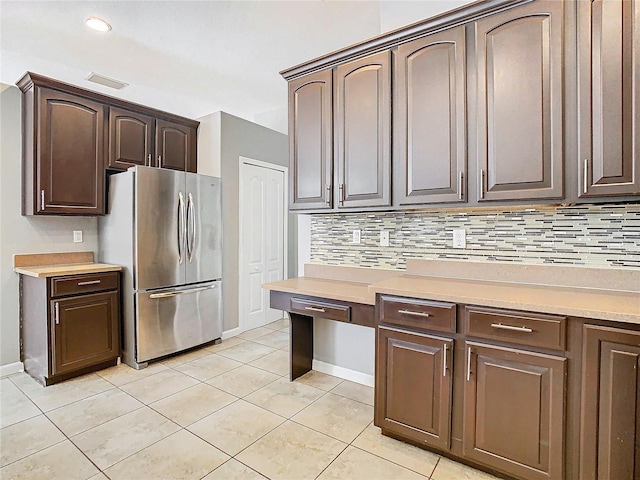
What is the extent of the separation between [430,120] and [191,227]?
2444 mm

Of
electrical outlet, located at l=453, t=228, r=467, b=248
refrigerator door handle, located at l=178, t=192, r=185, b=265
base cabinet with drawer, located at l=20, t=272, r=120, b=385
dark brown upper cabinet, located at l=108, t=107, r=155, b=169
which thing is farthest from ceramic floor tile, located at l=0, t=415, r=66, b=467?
electrical outlet, located at l=453, t=228, r=467, b=248

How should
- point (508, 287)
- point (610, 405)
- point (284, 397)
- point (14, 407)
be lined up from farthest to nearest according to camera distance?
point (284, 397) → point (14, 407) → point (508, 287) → point (610, 405)

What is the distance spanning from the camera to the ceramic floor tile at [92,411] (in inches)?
85.7

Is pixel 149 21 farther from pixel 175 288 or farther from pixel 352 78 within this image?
pixel 175 288

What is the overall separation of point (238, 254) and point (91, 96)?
2078 millimetres

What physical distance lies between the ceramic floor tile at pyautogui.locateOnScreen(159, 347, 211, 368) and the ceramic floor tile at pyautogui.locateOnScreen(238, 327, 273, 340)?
0.51 metres

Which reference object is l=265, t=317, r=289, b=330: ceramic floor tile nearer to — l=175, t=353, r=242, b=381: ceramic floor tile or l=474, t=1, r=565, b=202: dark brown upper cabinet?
l=175, t=353, r=242, b=381: ceramic floor tile

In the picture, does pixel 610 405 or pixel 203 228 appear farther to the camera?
pixel 203 228

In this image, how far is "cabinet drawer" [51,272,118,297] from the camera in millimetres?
2766

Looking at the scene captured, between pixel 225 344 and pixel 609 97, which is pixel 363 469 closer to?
pixel 609 97

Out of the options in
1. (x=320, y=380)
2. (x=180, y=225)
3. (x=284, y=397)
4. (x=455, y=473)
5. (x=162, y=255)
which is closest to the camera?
(x=455, y=473)

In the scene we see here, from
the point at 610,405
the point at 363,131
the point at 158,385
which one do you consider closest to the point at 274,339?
the point at 158,385

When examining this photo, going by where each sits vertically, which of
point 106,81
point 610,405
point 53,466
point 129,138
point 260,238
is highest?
point 106,81

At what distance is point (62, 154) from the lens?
297cm
